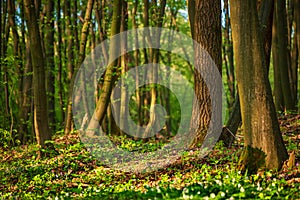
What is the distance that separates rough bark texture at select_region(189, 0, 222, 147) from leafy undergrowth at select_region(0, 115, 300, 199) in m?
0.67

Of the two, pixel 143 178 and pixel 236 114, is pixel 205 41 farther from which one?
pixel 143 178

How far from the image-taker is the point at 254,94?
7.44 m

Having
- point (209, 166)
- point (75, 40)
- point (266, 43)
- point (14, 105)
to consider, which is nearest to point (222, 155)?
point (209, 166)

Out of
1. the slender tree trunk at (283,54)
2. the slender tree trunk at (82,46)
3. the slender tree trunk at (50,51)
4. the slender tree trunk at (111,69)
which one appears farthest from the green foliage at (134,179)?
the slender tree trunk at (50,51)

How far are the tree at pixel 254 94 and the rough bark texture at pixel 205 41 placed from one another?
11.3ft

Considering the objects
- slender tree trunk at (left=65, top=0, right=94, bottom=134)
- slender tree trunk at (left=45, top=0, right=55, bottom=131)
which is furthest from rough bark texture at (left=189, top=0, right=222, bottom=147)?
slender tree trunk at (left=45, top=0, right=55, bottom=131)

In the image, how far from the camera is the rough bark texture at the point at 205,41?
11039 millimetres

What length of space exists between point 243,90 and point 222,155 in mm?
2475

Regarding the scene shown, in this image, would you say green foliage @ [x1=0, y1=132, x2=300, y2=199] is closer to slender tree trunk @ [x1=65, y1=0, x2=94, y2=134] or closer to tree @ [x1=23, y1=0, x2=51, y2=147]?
tree @ [x1=23, y1=0, x2=51, y2=147]

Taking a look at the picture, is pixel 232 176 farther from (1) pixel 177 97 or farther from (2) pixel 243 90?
(1) pixel 177 97

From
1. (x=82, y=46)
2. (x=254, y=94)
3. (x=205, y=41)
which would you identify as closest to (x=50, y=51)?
(x=82, y=46)

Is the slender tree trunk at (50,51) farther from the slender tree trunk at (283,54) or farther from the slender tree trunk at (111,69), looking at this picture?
the slender tree trunk at (283,54)

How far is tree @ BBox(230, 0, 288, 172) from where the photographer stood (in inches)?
291

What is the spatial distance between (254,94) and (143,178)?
2937 millimetres
